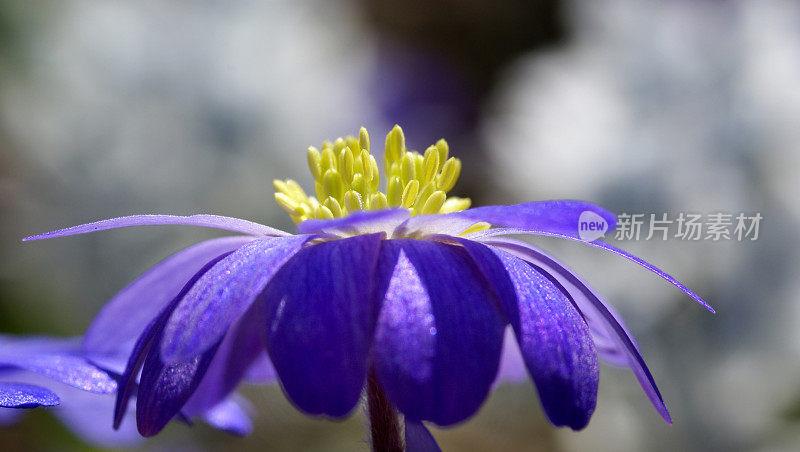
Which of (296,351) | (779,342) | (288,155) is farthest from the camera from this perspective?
(288,155)

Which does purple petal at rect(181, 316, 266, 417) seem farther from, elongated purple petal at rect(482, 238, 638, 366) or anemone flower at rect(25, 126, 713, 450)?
elongated purple petal at rect(482, 238, 638, 366)

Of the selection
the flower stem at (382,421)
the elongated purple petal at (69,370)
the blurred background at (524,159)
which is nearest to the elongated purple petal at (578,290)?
the flower stem at (382,421)

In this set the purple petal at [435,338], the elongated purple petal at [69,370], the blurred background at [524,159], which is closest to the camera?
the purple petal at [435,338]

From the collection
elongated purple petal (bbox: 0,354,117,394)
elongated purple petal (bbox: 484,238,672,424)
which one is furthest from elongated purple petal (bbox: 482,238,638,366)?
elongated purple petal (bbox: 0,354,117,394)

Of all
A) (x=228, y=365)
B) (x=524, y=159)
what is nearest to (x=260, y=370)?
(x=228, y=365)

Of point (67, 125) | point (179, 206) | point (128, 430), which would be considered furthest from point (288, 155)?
point (128, 430)

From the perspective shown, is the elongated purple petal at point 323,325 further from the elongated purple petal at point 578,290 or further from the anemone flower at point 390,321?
the elongated purple petal at point 578,290

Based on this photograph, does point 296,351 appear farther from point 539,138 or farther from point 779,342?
point 539,138
